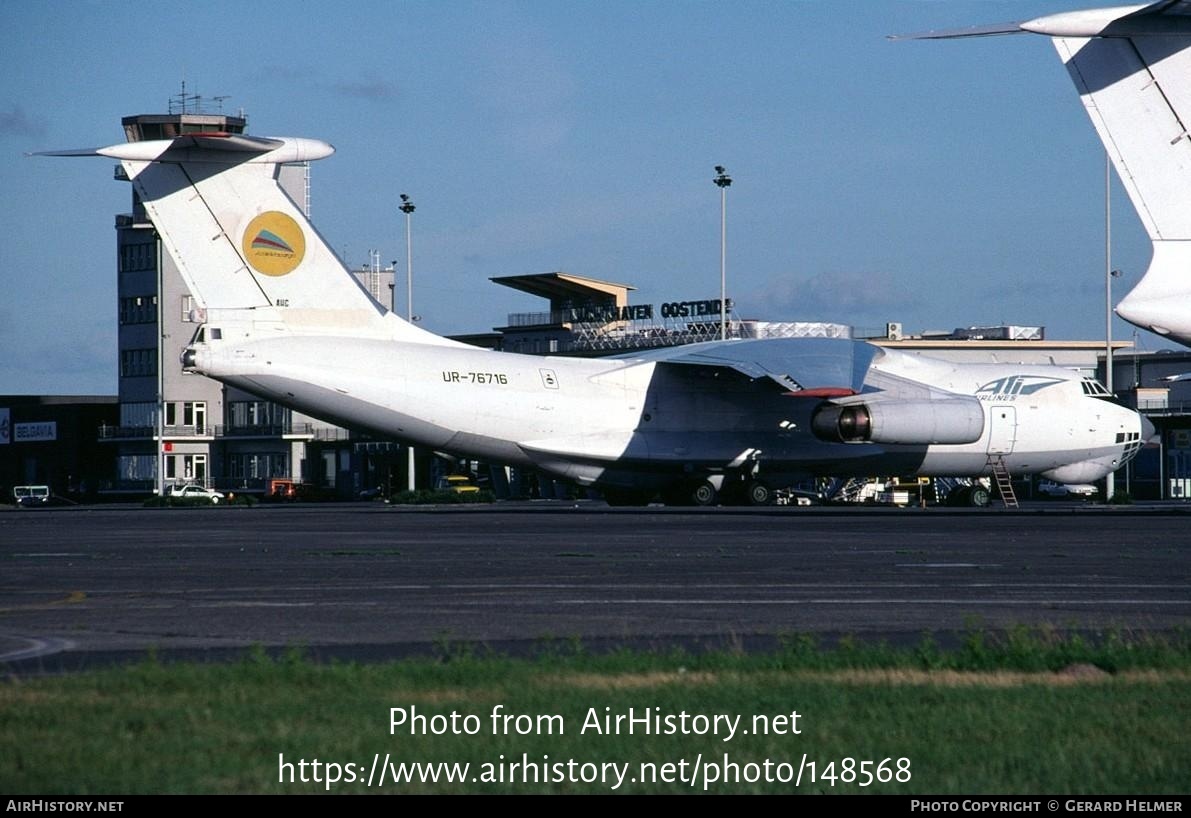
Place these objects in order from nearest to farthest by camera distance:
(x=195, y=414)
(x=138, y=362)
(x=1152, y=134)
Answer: (x=1152, y=134) < (x=138, y=362) < (x=195, y=414)

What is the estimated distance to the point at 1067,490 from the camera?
68250 mm

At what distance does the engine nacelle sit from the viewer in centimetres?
3697

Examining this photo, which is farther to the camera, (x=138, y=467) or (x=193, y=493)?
(x=138, y=467)

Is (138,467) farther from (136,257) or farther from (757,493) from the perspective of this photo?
(757,493)

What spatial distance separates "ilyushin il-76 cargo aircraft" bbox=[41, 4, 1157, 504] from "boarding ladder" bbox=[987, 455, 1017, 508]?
0.15 m

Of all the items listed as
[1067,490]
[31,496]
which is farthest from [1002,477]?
[31,496]

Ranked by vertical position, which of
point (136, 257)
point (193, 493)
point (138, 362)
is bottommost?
point (193, 493)

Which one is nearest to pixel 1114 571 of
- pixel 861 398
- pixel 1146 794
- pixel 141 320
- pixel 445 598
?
pixel 445 598

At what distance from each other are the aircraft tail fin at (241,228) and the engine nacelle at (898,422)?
11759 mm

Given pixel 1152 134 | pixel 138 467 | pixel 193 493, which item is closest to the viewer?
pixel 1152 134

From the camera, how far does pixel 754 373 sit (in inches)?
1485

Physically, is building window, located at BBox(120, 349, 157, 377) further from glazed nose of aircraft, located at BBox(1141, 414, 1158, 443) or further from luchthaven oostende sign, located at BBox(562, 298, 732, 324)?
glazed nose of aircraft, located at BBox(1141, 414, 1158, 443)

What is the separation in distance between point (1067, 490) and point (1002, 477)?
27701 millimetres

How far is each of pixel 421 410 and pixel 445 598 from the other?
21.2 meters
